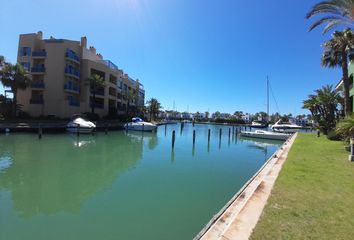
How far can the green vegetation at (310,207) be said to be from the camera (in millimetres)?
5387

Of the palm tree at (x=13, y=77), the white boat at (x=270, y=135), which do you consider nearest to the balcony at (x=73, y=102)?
the palm tree at (x=13, y=77)

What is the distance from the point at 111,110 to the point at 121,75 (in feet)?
44.1

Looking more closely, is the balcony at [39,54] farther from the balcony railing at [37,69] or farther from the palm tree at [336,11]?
the palm tree at [336,11]

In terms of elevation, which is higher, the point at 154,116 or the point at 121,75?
the point at 121,75

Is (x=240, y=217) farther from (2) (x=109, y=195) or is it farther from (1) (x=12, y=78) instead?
(1) (x=12, y=78)

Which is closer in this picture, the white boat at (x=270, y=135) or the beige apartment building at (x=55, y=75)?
the white boat at (x=270, y=135)

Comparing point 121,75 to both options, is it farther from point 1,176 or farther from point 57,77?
point 1,176

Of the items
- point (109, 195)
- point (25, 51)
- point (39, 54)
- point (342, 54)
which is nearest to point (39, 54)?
point (39, 54)

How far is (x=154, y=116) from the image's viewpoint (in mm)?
103375

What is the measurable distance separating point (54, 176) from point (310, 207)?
1283 centimetres

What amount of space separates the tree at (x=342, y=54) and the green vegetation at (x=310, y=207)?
1395 cm

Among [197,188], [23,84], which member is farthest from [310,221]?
[23,84]

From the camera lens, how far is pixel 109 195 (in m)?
11.6

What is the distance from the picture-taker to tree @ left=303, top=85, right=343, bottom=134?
37.2 metres
